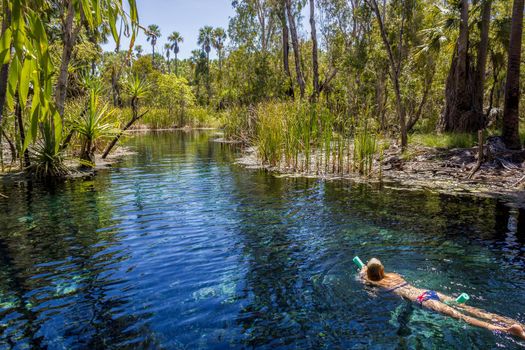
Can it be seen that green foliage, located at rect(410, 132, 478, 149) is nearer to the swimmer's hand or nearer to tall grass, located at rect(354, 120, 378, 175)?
tall grass, located at rect(354, 120, 378, 175)

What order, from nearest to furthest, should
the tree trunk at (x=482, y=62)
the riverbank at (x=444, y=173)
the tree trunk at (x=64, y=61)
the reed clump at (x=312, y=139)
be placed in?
the riverbank at (x=444, y=173) → the tree trunk at (x=64, y=61) → the reed clump at (x=312, y=139) → the tree trunk at (x=482, y=62)

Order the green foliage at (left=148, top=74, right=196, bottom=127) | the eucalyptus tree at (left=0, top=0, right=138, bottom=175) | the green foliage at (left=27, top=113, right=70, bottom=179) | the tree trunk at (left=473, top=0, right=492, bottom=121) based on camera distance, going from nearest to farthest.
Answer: the eucalyptus tree at (left=0, top=0, right=138, bottom=175) → the green foliage at (left=27, top=113, right=70, bottom=179) → the tree trunk at (left=473, top=0, right=492, bottom=121) → the green foliage at (left=148, top=74, right=196, bottom=127)

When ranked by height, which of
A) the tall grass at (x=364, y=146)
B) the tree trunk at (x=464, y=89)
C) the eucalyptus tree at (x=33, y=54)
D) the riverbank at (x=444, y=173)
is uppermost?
the tree trunk at (x=464, y=89)

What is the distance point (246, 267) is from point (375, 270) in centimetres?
178

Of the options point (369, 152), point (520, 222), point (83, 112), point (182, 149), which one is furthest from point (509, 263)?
point (182, 149)

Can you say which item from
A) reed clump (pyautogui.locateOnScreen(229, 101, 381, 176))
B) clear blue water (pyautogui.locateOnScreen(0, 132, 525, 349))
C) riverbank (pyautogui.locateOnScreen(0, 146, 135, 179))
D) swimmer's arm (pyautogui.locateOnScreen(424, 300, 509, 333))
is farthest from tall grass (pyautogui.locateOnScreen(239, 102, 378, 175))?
swimmer's arm (pyautogui.locateOnScreen(424, 300, 509, 333))

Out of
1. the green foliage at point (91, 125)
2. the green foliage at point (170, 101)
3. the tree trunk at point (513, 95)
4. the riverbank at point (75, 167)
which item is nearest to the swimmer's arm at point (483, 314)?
the tree trunk at point (513, 95)

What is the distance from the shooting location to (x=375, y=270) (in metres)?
4.79

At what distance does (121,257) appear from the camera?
19.5 feet

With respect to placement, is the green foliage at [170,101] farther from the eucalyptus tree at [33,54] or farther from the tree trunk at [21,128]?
the eucalyptus tree at [33,54]

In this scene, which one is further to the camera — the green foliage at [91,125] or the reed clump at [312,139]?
the green foliage at [91,125]

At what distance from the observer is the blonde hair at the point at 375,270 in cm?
476

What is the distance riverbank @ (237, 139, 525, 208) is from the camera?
32.3ft

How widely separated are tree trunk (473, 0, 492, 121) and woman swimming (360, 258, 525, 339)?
13006mm
